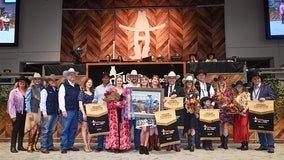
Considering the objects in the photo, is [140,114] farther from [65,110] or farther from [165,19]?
[165,19]

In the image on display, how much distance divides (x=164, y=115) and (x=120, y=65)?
257 cm

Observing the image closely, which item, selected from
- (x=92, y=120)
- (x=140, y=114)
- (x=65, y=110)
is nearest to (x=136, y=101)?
(x=140, y=114)

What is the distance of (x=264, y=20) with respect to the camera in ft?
33.9

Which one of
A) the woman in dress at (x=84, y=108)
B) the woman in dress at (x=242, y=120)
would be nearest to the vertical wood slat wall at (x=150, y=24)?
the woman in dress at (x=242, y=120)

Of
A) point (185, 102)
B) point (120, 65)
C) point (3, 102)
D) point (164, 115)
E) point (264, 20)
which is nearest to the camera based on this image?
point (164, 115)

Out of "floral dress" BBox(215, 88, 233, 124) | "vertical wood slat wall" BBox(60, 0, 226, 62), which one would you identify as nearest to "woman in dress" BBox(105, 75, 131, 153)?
"floral dress" BBox(215, 88, 233, 124)

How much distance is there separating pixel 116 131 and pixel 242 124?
7.39 feet

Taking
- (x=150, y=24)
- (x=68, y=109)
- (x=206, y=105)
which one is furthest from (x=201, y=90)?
(x=150, y=24)

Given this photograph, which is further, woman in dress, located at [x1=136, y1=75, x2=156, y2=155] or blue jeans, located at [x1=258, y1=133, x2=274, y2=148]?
blue jeans, located at [x1=258, y1=133, x2=274, y2=148]

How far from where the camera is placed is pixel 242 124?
5285 mm

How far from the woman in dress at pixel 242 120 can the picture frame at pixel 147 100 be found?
4.73 ft

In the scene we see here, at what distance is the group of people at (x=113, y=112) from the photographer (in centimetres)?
500

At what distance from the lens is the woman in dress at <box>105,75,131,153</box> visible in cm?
495

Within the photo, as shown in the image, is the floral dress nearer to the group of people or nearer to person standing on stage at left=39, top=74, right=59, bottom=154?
the group of people
